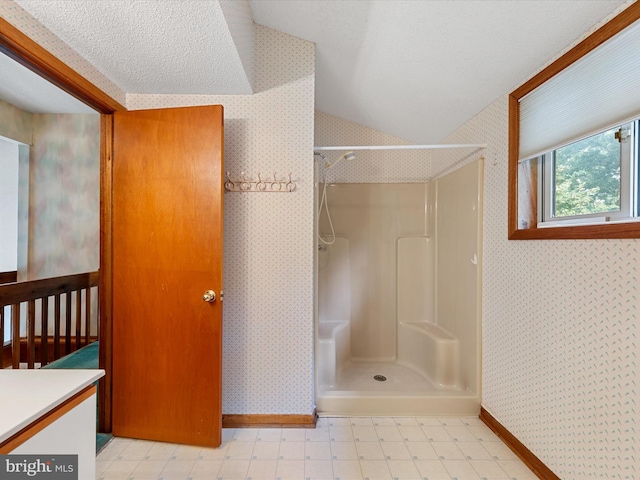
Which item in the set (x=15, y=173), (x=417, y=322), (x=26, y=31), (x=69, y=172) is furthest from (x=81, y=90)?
(x=417, y=322)

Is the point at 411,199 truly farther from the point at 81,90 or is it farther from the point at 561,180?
the point at 81,90

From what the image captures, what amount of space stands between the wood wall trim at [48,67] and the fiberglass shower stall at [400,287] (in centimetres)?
181

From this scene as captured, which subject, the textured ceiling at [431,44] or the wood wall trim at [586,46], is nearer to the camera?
the wood wall trim at [586,46]

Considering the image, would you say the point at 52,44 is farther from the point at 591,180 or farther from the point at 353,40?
the point at 591,180

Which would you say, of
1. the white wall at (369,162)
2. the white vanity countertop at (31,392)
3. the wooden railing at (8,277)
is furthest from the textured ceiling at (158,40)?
the wooden railing at (8,277)

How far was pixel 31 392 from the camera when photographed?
0.79 metres

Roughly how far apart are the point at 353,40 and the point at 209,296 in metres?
1.75

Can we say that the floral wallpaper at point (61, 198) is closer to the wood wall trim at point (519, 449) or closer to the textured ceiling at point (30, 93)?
the textured ceiling at point (30, 93)

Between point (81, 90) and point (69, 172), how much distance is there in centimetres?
186

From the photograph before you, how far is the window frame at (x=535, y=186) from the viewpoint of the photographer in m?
1.09

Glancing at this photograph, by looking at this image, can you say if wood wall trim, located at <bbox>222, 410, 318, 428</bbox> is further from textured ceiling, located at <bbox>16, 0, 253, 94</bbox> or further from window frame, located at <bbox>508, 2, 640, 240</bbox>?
textured ceiling, located at <bbox>16, 0, 253, 94</bbox>

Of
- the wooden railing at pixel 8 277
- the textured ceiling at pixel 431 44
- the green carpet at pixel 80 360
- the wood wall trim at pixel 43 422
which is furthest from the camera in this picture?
the wooden railing at pixel 8 277

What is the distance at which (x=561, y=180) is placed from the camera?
4.94ft

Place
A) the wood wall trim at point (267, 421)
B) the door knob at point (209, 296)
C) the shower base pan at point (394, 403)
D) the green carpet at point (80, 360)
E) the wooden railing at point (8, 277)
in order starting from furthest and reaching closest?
the wooden railing at point (8, 277), the green carpet at point (80, 360), the shower base pan at point (394, 403), the wood wall trim at point (267, 421), the door knob at point (209, 296)
